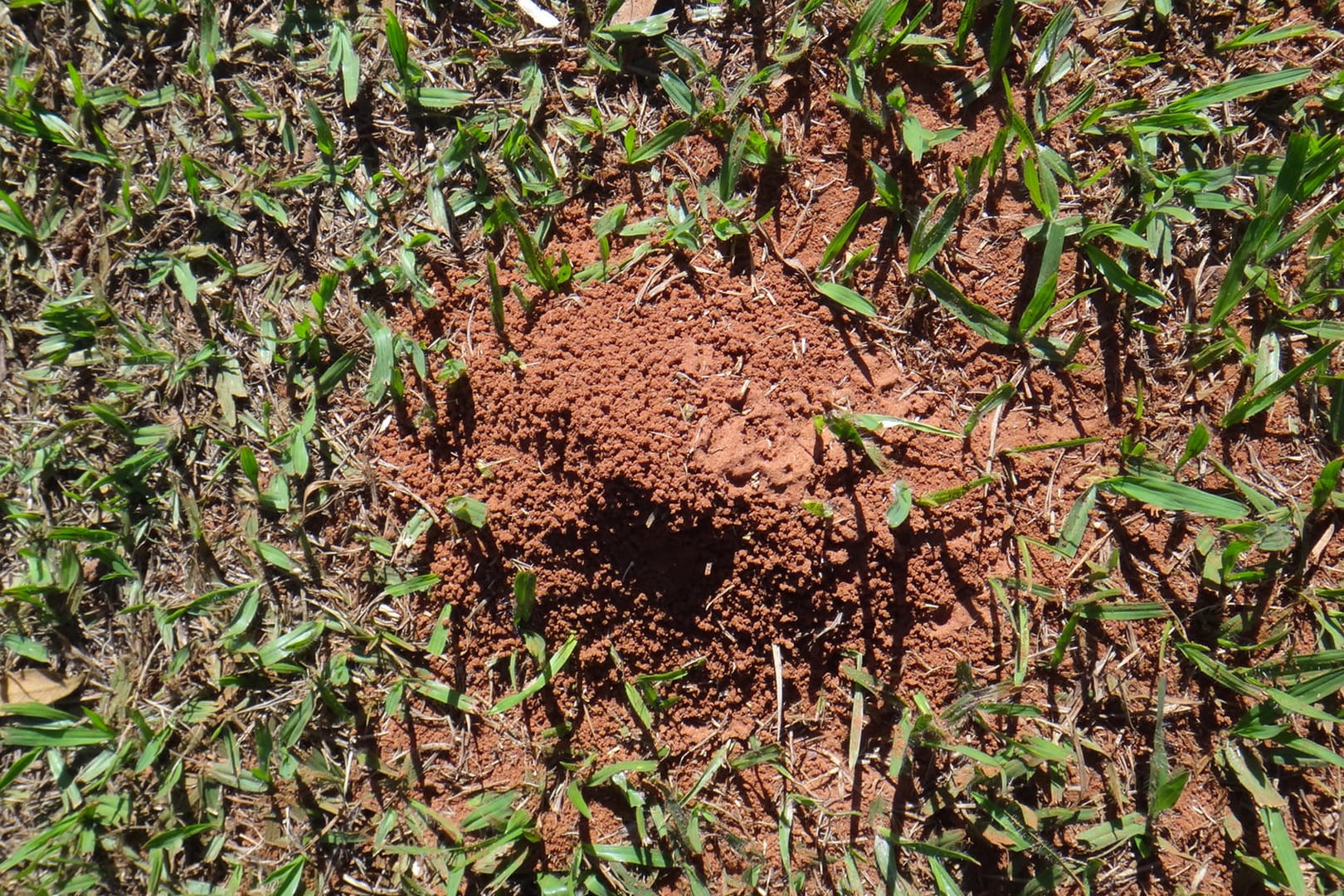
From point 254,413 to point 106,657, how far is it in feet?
2.74

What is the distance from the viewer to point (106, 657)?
7.75ft

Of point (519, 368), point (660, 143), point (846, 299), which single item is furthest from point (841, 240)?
point (519, 368)

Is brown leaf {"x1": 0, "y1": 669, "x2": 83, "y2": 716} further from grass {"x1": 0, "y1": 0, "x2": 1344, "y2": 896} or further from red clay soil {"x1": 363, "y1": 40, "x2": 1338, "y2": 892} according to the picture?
red clay soil {"x1": 363, "y1": 40, "x2": 1338, "y2": 892}

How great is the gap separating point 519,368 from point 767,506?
0.70 m

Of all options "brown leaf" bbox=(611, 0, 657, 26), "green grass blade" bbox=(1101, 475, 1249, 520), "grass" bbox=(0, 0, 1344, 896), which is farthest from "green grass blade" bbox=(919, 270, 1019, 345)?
"brown leaf" bbox=(611, 0, 657, 26)

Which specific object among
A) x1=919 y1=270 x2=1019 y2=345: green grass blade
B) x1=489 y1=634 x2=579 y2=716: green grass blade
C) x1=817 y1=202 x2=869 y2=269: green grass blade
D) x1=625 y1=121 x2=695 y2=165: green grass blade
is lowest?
x1=489 y1=634 x2=579 y2=716: green grass blade

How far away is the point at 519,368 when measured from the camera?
201 cm

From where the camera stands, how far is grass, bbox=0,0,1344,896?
6.60 feet

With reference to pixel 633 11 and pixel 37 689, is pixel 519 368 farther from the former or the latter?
pixel 37 689

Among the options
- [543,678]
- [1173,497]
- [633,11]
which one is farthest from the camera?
[633,11]

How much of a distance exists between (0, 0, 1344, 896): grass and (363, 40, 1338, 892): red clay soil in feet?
0.12

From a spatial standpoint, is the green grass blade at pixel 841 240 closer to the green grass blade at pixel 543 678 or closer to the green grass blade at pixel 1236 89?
the green grass blade at pixel 1236 89

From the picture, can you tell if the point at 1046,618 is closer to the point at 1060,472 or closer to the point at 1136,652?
the point at 1136,652

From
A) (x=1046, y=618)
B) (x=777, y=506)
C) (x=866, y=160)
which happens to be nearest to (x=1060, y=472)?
(x=1046, y=618)
